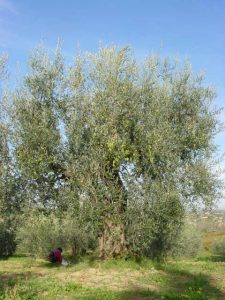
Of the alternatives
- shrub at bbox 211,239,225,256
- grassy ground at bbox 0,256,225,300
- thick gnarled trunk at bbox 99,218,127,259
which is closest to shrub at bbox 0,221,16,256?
grassy ground at bbox 0,256,225,300

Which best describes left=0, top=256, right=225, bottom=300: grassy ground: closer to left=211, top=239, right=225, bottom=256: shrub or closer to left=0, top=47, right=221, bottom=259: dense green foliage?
left=0, top=47, right=221, bottom=259: dense green foliage

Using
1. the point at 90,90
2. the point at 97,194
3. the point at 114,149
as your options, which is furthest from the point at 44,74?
the point at 97,194

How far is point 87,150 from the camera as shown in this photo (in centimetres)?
1983

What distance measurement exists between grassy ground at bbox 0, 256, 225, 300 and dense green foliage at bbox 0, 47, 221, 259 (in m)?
1.55

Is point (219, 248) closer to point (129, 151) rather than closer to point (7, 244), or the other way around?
point (7, 244)

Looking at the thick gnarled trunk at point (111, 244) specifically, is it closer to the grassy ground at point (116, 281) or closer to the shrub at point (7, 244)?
the grassy ground at point (116, 281)

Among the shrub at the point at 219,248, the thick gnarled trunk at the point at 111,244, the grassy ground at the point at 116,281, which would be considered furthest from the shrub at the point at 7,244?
the shrub at the point at 219,248

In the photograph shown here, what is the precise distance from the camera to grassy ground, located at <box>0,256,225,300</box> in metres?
14.1

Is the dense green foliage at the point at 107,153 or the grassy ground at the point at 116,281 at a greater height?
the dense green foliage at the point at 107,153

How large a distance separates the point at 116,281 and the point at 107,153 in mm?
6153

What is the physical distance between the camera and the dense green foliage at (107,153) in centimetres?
1920

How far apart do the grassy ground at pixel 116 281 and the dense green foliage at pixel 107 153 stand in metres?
1.55

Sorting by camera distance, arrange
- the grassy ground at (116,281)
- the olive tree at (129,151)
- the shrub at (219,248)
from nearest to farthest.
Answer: the grassy ground at (116,281) < the olive tree at (129,151) < the shrub at (219,248)

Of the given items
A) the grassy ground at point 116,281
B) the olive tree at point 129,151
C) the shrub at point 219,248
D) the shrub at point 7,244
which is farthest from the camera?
the shrub at point 219,248
